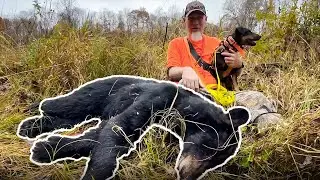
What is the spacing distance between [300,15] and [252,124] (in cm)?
213

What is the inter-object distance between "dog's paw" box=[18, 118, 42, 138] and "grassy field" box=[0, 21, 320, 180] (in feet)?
0.96

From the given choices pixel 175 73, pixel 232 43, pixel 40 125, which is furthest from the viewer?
pixel 175 73

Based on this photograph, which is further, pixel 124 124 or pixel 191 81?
pixel 191 81

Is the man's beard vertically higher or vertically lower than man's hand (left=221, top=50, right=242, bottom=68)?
higher

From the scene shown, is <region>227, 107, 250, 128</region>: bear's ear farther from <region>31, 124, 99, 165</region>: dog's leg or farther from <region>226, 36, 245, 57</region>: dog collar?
<region>31, 124, 99, 165</region>: dog's leg

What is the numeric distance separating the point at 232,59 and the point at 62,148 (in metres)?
1.50

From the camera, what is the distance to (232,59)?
145 inches

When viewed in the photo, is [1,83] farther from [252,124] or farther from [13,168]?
[252,124]

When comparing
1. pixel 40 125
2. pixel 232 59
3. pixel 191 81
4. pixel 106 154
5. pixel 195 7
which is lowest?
pixel 106 154

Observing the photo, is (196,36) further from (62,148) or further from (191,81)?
(62,148)

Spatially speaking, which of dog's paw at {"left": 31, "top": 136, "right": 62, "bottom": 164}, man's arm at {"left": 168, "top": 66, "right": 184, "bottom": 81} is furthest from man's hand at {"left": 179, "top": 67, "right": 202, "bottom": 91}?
dog's paw at {"left": 31, "top": 136, "right": 62, "bottom": 164}

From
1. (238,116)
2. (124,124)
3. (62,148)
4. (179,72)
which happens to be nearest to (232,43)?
(179,72)

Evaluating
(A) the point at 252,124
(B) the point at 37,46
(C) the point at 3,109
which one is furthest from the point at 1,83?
(A) the point at 252,124

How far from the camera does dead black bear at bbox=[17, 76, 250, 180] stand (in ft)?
9.50
